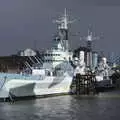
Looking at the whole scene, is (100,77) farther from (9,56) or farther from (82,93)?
(9,56)

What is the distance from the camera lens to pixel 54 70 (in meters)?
119

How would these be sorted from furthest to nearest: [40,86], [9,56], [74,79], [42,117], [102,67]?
[9,56], [102,67], [74,79], [40,86], [42,117]

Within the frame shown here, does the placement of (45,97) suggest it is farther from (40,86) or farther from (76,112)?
(76,112)

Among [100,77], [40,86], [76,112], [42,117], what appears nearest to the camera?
[42,117]

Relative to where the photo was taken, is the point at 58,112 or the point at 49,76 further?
the point at 49,76

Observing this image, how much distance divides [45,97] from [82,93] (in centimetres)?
1782

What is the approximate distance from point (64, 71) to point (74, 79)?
3.34 m

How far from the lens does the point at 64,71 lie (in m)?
120

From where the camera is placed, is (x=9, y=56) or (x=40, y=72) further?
(x=9, y=56)

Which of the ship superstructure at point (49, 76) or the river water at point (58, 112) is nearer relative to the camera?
the river water at point (58, 112)

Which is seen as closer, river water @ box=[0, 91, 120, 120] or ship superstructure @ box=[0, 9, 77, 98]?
river water @ box=[0, 91, 120, 120]

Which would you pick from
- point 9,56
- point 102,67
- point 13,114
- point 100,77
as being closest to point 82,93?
point 100,77

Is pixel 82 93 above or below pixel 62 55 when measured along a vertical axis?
below

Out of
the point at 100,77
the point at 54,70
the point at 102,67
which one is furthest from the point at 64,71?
the point at 102,67
